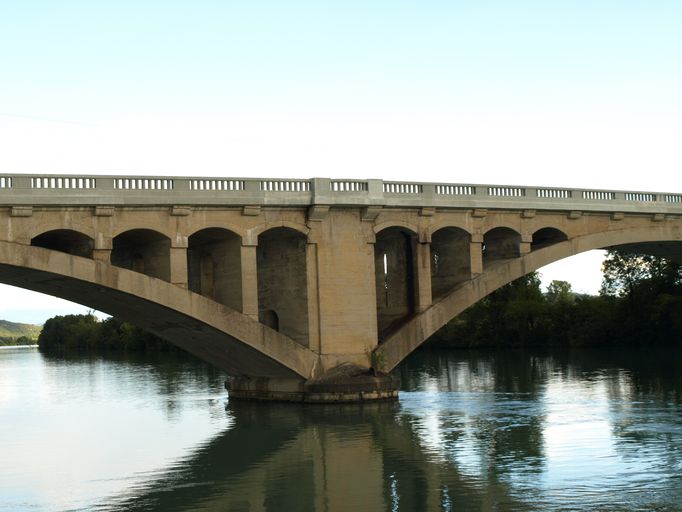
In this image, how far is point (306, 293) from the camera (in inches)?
1592

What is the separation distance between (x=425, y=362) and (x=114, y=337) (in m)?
57.2

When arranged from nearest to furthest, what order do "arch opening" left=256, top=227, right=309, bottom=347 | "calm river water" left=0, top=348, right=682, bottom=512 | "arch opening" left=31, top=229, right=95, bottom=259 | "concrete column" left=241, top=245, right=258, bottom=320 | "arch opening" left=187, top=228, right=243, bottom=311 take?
"calm river water" left=0, top=348, right=682, bottom=512 → "arch opening" left=31, top=229, right=95, bottom=259 → "concrete column" left=241, top=245, right=258, bottom=320 → "arch opening" left=187, top=228, right=243, bottom=311 → "arch opening" left=256, top=227, right=309, bottom=347

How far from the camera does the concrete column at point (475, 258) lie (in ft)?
146

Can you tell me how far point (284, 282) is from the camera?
4172 cm

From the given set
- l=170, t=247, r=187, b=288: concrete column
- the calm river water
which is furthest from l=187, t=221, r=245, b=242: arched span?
the calm river water

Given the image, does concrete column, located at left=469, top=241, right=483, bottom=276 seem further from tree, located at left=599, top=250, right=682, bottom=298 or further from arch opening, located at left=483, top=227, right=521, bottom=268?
tree, located at left=599, top=250, right=682, bottom=298

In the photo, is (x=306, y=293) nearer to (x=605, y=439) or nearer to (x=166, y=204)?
(x=166, y=204)

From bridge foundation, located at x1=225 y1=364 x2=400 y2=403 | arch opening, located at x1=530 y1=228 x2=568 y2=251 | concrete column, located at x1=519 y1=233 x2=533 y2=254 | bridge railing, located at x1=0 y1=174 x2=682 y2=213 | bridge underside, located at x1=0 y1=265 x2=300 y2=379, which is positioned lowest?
bridge foundation, located at x1=225 y1=364 x2=400 y2=403

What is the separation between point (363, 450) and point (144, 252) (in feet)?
42.4

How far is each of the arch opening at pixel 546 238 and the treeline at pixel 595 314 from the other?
32588mm

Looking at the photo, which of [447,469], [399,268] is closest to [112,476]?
[447,469]

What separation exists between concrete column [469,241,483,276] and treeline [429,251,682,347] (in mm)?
38311

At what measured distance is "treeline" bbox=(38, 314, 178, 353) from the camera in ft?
364

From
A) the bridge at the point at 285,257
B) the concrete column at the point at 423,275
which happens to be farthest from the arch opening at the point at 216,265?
the concrete column at the point at 423,275
